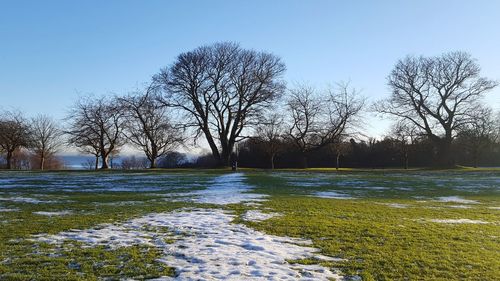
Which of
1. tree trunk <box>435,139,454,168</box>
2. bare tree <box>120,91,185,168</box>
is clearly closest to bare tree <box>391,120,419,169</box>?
tree trunk <box>435,139,454,168</box>

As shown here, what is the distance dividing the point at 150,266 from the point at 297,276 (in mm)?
2168

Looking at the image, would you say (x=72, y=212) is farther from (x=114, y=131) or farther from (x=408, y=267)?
(x=114, y=131)

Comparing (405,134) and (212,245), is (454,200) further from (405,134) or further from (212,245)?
(405,134)

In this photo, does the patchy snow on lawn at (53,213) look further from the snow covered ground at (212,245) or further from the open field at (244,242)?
the snow covered ground at (212,245)

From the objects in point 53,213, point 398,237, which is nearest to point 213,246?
point 398,237

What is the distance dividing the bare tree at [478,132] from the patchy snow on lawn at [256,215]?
146ft

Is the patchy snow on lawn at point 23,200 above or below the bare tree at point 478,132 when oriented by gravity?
below

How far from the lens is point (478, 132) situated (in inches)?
2221

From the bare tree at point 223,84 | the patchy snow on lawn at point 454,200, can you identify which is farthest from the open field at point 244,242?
the bare tree at point 223,84

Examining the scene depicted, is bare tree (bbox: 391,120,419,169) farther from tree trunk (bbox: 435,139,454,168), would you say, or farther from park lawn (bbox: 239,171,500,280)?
park lawn (bbox: 239,171,500,280)

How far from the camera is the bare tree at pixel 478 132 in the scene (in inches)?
1898

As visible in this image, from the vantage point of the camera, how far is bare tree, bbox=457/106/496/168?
4820 centimetres

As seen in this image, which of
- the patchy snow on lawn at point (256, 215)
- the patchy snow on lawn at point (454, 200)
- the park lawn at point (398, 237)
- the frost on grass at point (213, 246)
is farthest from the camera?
the patchy snow on lawn at point (454, 200)

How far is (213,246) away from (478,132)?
58.8 meters
